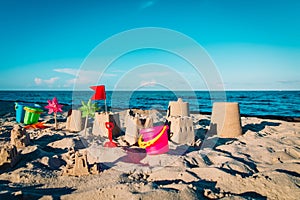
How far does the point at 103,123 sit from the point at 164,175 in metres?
2.80

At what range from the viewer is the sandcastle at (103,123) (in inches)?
213

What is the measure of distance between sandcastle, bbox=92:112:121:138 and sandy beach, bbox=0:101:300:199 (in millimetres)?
775

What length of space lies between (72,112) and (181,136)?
139 inches

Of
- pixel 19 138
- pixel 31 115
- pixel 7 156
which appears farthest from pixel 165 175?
pixel 31 115

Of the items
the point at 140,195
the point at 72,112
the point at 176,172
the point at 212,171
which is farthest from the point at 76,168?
the point at 72,112

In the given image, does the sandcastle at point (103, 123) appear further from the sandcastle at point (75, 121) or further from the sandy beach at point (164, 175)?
the sandcastle at point (75, 121)

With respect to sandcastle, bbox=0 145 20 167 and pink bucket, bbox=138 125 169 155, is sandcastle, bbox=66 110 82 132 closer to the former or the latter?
sandcastle, bbox=0 145 20 167

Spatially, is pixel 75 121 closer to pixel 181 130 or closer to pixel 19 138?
pixel 19 138

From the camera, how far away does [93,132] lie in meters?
5.73

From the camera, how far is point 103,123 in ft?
18.0

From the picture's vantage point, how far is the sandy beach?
2477mm

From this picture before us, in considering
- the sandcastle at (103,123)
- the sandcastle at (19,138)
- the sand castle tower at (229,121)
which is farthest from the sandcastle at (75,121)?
the sand castle tower at (229,121)

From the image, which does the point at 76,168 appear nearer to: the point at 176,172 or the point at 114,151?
the point at 114,151

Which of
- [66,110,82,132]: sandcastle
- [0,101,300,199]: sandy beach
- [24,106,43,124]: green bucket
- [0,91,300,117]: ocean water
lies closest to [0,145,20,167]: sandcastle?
[0,101,300,199]: sandy beach
